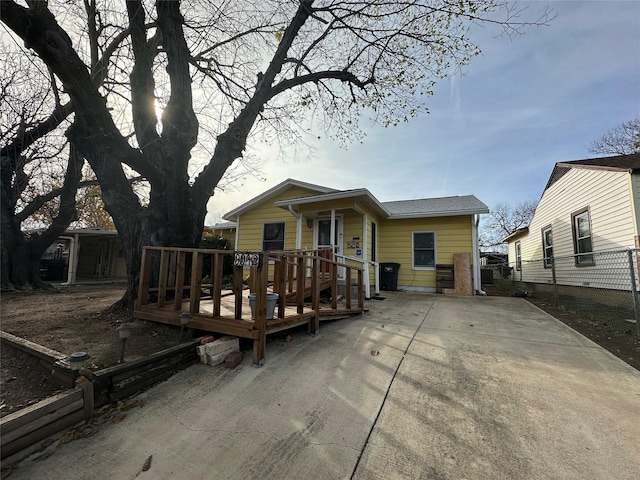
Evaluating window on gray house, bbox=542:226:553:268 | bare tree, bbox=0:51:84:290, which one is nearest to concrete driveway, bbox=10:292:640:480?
bare tree, bbox=0:51:84:290

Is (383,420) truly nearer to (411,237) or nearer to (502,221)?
(411,237)

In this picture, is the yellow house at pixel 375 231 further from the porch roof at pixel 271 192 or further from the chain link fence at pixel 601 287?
the chain link fence at pixel 601 287

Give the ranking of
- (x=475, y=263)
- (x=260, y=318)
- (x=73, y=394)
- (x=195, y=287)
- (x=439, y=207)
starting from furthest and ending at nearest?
(x=439, y=207), (x=475, y=263), (x=195, y=287), (x=260, y=318), (x=73, y=394)

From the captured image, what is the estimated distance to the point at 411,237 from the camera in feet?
31.0

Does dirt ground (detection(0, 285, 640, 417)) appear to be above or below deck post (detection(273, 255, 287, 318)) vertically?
below

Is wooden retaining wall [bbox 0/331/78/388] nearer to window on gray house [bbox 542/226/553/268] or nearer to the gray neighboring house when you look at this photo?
the gray neighboring house

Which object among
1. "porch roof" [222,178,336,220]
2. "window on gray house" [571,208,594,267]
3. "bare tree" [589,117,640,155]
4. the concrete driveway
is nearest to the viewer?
the concrete driveway

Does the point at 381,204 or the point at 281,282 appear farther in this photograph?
the point at 381,204

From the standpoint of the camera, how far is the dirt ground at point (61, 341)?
2186mm

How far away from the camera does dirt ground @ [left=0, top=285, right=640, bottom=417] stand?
7.29ft

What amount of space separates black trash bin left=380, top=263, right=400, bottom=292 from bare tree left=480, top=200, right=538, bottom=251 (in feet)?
90.3

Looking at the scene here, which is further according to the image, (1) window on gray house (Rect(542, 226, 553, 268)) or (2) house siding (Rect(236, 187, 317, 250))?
(1) window on gray house (Rect(542, 226, 553, 268))

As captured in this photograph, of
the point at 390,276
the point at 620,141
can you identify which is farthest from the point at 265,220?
the point at 620,141

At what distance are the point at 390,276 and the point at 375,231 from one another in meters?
1.66
